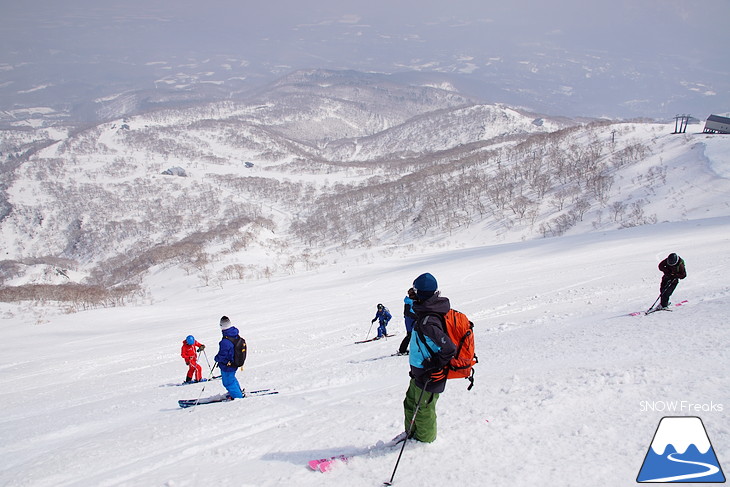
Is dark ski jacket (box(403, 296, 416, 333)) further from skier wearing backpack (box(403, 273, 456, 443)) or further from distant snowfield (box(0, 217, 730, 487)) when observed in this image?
distant snowfield (box(0, 217, 730, 487))

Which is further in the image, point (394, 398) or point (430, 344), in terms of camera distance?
point (394, 398)

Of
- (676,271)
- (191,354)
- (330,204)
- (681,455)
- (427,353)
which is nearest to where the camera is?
(681,455)

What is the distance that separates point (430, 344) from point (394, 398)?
307 cm

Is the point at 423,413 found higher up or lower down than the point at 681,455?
higher up

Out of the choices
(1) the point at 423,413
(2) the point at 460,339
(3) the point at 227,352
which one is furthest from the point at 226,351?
(2) the point at 460,339

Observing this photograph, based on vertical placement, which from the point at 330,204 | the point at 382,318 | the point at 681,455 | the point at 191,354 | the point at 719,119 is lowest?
the point at 382,318

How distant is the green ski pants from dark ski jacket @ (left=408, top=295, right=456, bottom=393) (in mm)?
182

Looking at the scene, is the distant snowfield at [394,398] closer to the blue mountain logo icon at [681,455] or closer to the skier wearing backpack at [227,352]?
the blue mountain logo icon at [681,455]

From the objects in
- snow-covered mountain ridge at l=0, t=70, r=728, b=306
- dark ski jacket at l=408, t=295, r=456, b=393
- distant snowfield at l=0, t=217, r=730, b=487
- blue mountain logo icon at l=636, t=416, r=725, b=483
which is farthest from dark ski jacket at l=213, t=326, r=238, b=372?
snow-covered mountain ridge at l=0, t=70, r=728, b=306

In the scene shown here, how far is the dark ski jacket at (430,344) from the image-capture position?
4273mm

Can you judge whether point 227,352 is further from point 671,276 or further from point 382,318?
point 671,276

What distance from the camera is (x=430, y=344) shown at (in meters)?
4.48

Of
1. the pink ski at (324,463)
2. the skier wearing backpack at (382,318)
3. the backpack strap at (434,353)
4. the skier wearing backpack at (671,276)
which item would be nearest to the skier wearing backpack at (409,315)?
the backpack strap at (434,353)

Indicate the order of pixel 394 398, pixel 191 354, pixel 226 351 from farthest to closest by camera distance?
pixel 191 354 → pixel 226 351 → pixel 394 398
